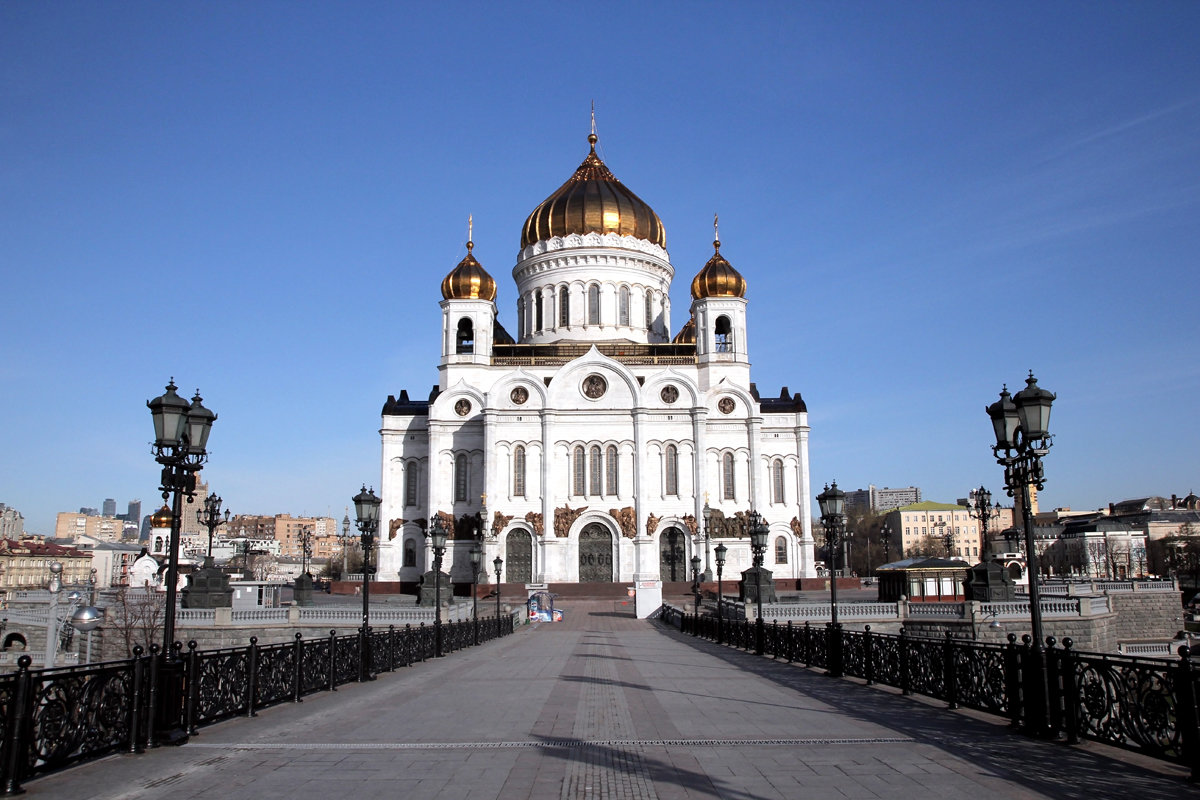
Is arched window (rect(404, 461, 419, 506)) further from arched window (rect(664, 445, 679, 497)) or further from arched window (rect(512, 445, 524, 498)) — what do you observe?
arched window (rect(664, 445, 679, 497))

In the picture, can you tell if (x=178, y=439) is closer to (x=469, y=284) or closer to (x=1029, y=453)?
(x=1029, y=453)

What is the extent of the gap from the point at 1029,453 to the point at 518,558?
136ft

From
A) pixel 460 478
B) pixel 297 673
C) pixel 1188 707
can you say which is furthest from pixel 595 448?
pixel 1188 707

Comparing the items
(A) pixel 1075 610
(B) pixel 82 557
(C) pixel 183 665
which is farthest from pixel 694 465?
(B) pixel 82 557

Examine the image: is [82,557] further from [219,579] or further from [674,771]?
[674,771]

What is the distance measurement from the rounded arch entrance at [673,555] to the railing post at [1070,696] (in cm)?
4203

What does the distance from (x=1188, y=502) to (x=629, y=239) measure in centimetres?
11209

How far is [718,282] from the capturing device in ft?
184

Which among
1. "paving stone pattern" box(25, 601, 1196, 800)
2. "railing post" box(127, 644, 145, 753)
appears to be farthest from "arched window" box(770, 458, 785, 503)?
"railing post" box(127, 644, 145, 753)

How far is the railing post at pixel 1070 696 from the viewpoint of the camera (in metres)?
9.10

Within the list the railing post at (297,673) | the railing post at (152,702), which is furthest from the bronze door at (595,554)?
the railing post at (152,702)

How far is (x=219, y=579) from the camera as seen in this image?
Result: 32.5 m

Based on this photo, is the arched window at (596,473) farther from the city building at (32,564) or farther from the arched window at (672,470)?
the city building at (32,564)

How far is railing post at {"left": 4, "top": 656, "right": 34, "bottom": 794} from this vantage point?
23.9 feet
